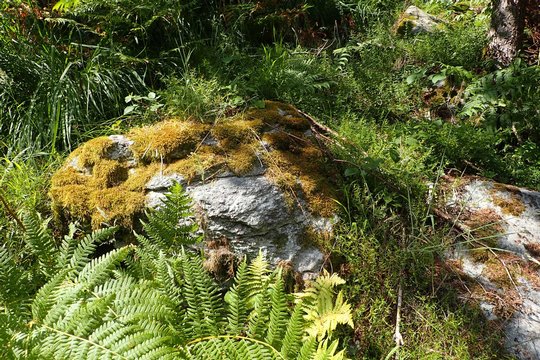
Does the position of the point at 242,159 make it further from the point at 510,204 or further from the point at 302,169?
the point at 510,204

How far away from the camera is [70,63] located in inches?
152

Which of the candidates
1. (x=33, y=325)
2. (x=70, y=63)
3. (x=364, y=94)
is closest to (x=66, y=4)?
(x=70, y=63)

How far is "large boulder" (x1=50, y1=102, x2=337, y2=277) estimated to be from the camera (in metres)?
2.61

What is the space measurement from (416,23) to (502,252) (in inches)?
140

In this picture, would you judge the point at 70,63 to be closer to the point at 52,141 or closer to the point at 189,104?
the point at 52,141

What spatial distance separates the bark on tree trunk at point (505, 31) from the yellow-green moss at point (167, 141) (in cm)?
321

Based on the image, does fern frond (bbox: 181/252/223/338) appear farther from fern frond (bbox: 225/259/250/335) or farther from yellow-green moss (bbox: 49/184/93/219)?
yellow-green moss (bbox: 49/184/93/219)

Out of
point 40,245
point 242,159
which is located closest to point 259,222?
point 242,159

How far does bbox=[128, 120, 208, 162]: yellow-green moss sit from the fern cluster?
2.25 ft

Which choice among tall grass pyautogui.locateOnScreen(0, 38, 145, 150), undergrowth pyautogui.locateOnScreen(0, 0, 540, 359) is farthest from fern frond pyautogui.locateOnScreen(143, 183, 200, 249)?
tall grass pyautogui.locateOnScreen(0, 38, 145, 150)

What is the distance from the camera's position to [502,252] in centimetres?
275

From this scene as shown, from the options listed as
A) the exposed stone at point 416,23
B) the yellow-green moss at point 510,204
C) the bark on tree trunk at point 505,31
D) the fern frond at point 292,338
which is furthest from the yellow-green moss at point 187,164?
the exposed stone at point 416,23

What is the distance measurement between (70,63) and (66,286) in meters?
2.59

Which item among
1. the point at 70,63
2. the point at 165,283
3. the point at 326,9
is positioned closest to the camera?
the point at 165,283
